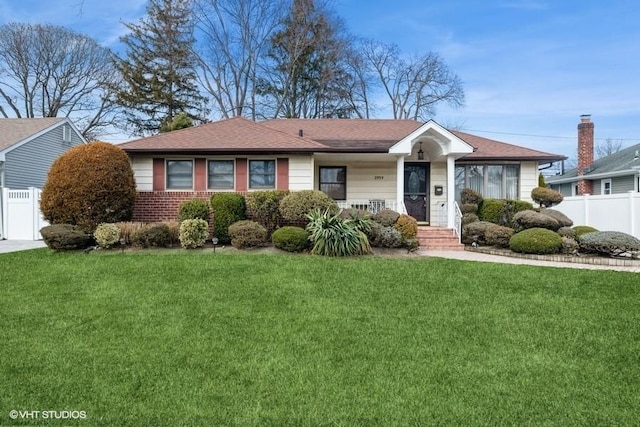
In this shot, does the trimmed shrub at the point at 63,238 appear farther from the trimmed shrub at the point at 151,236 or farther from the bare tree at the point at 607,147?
the bare tree at the point at 607,147

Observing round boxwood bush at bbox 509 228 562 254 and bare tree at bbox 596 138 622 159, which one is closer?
round boxwood bush at bbox 509 228 562 254

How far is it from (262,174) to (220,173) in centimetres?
132

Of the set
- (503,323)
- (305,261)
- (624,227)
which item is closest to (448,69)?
(624,227)

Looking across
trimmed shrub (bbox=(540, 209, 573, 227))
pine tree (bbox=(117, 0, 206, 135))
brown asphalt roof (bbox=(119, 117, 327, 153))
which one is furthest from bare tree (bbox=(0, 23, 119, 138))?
trimmed shrub (bbox=(540, 209, 573, 227))

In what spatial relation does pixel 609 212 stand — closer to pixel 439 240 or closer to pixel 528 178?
pixel 528 178

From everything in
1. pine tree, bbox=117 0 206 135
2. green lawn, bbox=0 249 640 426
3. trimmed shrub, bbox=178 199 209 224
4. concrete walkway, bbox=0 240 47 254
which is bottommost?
green lawn, bbox=0 249 640 426

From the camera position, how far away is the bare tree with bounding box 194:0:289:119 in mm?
28625

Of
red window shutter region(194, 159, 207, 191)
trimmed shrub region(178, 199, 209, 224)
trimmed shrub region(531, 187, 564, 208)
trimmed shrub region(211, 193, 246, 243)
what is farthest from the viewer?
trimmed shrub region(531, 187, 564, 208)

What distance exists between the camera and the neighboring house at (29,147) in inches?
645

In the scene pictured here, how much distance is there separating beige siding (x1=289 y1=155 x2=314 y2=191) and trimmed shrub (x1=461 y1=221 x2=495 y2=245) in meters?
4.78

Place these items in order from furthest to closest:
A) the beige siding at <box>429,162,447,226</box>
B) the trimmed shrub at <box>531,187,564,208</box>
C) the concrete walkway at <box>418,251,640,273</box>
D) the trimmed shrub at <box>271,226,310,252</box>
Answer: the beige siding at <box>429,162,447,226</box>
the trimmed shrub at <box>531,187,564,208</box>
the trimmed shrub at <box>271,226,310,252</box>
the concrete walkway at <box>418,251,640,273</box>

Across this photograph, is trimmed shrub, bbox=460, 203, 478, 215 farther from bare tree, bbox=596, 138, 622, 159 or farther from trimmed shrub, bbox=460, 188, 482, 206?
bare tree, bbox=596, 138, 622, 159

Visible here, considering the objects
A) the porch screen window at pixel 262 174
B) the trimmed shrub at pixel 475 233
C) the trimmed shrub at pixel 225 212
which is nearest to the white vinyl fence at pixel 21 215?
the trimmed shrub at pixel 225 212

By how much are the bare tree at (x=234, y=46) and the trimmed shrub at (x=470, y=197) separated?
1881 centimetres
